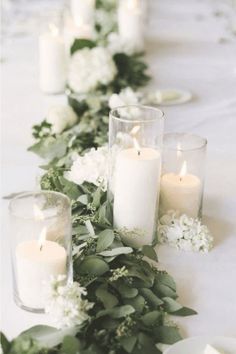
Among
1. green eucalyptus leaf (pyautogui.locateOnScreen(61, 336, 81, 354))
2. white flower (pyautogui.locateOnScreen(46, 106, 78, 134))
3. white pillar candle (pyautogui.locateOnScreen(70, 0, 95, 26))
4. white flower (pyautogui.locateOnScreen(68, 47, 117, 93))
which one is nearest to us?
green eucalyptus leaf (pyautogui.locateOnScreen(61, 336, 81, 354))

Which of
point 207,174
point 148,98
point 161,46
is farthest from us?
point 161,46

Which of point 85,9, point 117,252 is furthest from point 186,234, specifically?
point 85,9

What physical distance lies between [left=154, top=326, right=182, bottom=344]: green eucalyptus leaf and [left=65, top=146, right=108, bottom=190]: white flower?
36 cm

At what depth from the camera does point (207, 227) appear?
4.04ft

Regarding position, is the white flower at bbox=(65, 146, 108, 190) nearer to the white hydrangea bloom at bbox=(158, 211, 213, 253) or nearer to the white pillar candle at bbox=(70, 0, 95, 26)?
the white hydrangea bloom at bbox=(158, 211, 213, 253)

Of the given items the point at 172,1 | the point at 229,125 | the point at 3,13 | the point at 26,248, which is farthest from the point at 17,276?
the point at 172,1

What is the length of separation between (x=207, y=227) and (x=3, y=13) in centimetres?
195

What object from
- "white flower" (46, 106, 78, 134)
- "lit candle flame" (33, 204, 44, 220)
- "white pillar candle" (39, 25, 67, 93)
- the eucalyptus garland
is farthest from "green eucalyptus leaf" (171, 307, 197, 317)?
"white pillar candle" (39, 25, 67, 93)

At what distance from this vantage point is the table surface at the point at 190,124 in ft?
3.27

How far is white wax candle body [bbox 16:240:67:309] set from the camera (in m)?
0.94

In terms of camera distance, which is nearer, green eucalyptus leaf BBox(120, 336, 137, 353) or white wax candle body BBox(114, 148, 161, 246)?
green eucalyptus leaf BBox(120, 336, 137, 353)

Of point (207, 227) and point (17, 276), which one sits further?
point (207, 227)

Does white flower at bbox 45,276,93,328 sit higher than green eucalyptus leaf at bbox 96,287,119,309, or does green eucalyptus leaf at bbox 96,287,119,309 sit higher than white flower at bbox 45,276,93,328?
white flower at bbox 45,276,93,328

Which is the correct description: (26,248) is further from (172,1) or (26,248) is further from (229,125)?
(172,1)
